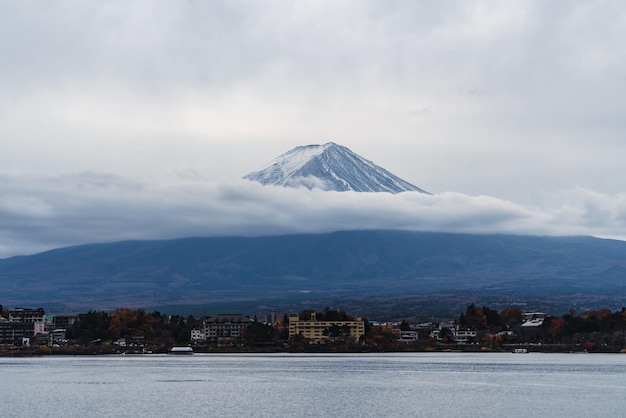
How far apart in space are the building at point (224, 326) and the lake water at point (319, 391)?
42.7m

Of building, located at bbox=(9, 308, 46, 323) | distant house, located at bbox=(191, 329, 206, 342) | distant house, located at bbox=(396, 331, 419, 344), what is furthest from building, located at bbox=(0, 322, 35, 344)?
distant house, located at bbox=(396, 331, 419, 344)

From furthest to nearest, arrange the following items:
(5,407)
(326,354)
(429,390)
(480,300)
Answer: (480,300), (326,354), (429,390), (5,407)

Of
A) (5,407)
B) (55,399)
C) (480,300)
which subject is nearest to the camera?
(5,407)

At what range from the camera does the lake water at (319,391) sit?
132ft

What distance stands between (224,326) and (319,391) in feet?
219

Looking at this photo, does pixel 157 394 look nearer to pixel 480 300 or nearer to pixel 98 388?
pixel 98 388

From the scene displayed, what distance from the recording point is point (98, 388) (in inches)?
1999

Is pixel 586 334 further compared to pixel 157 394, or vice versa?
pixel 586 334

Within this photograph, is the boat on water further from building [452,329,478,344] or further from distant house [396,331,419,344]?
building [452,329,478,344]

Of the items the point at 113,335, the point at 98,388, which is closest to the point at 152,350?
the point at 113,335

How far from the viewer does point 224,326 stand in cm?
11488

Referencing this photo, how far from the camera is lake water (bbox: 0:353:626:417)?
40344 millimetres

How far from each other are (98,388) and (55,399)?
544cm

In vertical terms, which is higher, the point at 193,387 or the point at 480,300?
the point at 480,300
